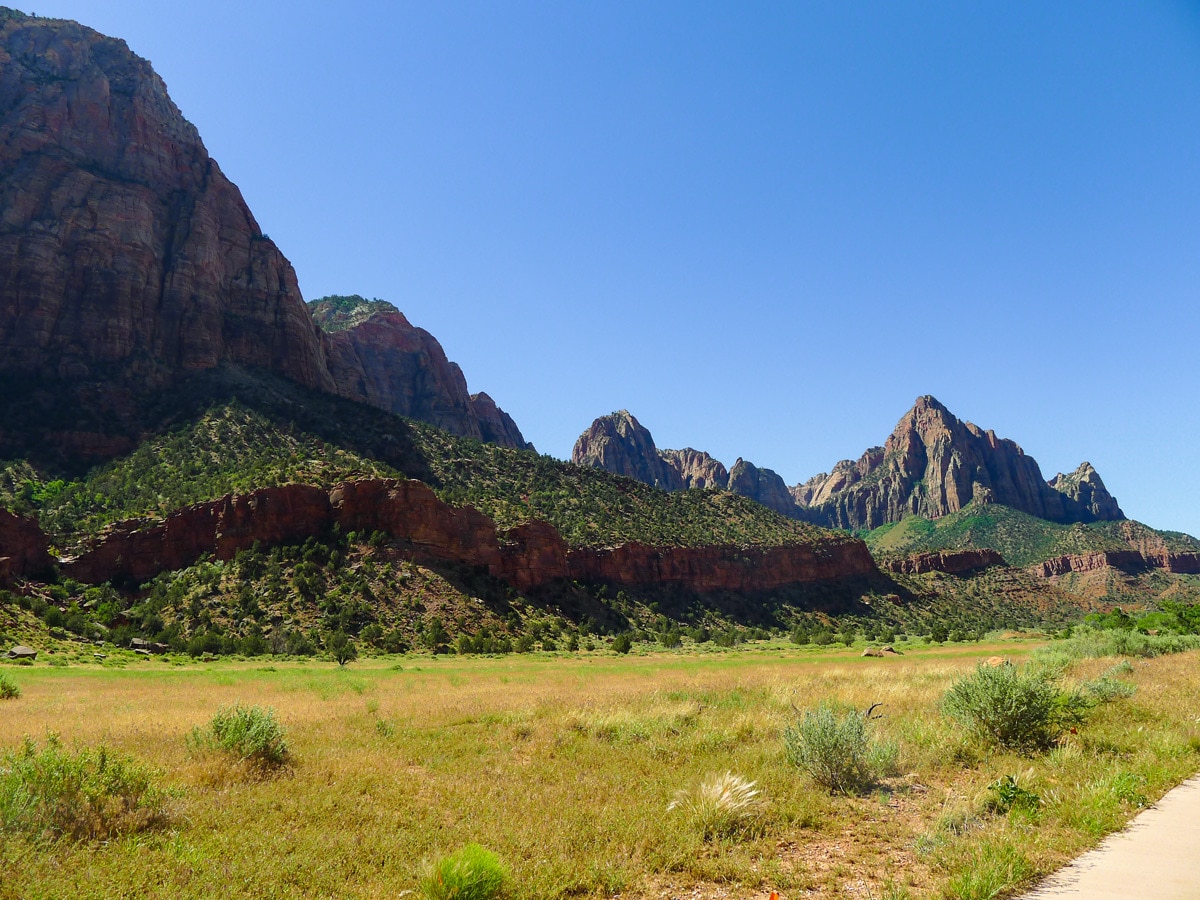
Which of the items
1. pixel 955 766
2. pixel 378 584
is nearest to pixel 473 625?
pixel 378 584

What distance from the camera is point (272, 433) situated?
222ft

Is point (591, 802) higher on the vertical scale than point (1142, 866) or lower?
lower

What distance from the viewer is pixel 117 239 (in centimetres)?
8506

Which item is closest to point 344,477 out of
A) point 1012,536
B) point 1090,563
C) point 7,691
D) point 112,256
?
point 7,691

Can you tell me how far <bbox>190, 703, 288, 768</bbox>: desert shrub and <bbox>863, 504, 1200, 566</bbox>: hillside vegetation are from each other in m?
129

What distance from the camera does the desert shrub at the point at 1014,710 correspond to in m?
11.2

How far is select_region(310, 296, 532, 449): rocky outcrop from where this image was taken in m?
156

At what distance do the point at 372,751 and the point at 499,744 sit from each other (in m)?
2.34

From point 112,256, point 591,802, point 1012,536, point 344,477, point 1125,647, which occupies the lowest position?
point 591,802

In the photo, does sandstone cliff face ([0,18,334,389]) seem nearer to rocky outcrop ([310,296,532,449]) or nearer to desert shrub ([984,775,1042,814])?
rocky outcrop ([310,296,532,449])

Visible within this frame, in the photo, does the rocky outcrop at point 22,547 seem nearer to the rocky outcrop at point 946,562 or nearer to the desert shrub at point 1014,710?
the desert shrub at point 1014,710

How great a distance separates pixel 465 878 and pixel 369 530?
178 feet

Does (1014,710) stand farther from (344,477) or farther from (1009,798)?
(344,477)

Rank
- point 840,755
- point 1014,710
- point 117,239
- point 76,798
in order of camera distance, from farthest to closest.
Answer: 1. point 117,239
2. point 1014,710
3. point 840,755
4. point 76,798
